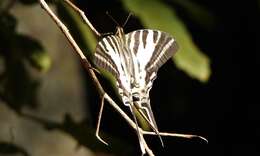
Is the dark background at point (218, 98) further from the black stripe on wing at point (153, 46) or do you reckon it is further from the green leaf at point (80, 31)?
the black stripe on wing at point (153, 46)

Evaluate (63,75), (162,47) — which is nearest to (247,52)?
(63,75)

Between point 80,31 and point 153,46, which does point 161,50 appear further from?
point 80,31

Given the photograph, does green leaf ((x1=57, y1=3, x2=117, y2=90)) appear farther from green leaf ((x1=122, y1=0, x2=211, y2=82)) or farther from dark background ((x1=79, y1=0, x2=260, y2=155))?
dark background ((x1=79, y1=0, x2=260, y2=155))

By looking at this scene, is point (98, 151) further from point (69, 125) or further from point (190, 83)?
point (190, 83)

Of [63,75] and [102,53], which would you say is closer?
[102,53]

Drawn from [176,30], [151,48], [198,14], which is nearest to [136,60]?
[151,48]
